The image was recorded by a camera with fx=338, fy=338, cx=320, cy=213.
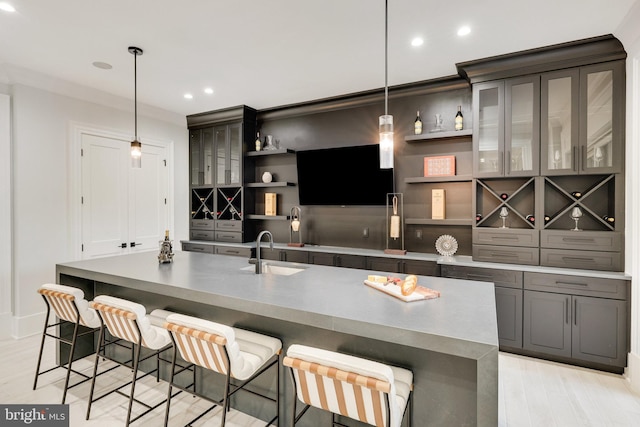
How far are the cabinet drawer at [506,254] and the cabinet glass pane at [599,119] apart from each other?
942mm

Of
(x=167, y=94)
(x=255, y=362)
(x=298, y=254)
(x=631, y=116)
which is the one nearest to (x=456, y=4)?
(x=631, y=116)

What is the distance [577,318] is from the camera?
297cm

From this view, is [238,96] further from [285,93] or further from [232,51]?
[232,51]

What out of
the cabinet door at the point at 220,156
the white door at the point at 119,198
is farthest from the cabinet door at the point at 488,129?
the white door at the point at 119,198

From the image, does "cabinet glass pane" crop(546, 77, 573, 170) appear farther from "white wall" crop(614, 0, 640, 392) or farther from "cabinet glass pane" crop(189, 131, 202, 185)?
"cabinet glass pane" crop(189, 131, 202, 185)

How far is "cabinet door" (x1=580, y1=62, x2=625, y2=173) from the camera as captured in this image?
9.69ft

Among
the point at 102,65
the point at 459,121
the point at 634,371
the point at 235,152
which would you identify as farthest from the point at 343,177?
the point at 634,371

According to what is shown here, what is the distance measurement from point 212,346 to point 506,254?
2.98 metres

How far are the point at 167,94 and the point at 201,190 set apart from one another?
1.73 m

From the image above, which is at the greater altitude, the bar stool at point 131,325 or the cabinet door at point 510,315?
the bar stool at point 131,325

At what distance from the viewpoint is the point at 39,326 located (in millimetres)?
3883

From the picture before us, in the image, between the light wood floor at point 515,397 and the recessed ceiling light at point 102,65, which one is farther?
the recessed ceiling light at point 102,65

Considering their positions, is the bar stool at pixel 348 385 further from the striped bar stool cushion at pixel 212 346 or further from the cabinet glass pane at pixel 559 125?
the cabinet glass pane at pixel 559 125

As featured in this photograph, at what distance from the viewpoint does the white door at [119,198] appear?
4.38 meters
